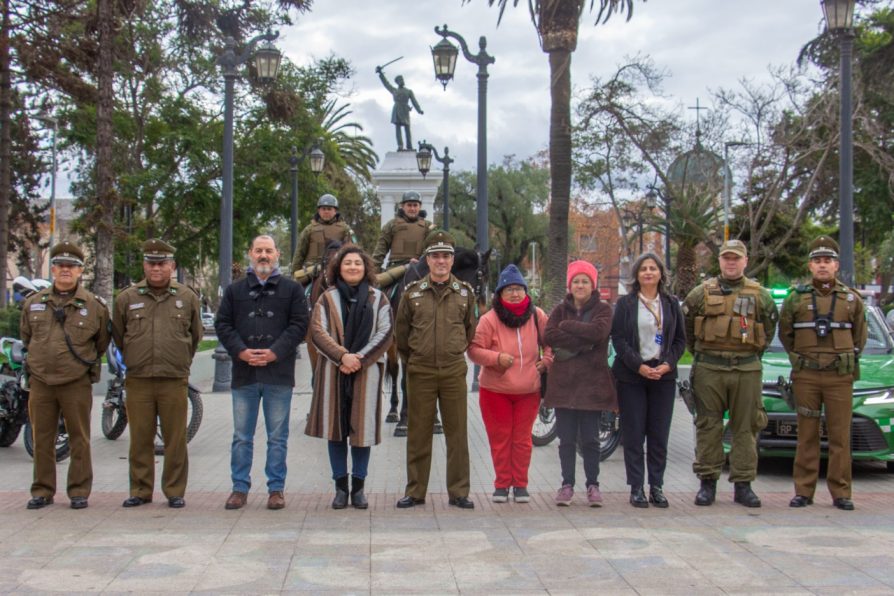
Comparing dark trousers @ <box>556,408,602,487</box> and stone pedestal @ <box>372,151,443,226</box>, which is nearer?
dark trousers @ <box>556,408,602,487</box>

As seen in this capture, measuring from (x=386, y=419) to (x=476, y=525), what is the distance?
5597mm

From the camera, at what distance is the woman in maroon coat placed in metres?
7.70

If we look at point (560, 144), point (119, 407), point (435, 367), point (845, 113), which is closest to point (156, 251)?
point (435, 367)

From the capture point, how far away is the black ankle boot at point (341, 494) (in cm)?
754

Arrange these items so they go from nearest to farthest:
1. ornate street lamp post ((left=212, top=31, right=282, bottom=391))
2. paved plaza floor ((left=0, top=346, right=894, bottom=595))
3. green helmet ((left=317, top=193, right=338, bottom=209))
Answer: paved plaza floor ((left=0, top=346, right=894, bottom=595))
green helmet ((left=317, top=193, right=338, bottom=209))
ornate street lamp post ((left=212, top=31, right=282, bottom=391))

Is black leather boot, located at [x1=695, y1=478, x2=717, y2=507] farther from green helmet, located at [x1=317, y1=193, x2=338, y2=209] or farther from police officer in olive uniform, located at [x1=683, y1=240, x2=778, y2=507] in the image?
green helmet, located at [x1=317, y1=193, x2=338, y2=209]

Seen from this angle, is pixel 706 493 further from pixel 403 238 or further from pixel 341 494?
pixel 403 238

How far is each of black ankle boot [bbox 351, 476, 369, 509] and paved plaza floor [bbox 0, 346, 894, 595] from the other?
10 cm

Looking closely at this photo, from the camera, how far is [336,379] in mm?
7578

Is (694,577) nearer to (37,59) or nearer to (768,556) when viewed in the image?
(768,556)

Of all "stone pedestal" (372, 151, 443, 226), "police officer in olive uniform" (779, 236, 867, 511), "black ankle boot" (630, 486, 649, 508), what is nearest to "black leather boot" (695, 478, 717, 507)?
"black ankle boot" (630, 486, 649, 508)

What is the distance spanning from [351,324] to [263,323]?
638mm

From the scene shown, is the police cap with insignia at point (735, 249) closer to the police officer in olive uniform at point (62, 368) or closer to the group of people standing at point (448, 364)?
the group of people standing at point (448, 364)

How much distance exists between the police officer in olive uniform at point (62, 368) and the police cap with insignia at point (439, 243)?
2.52 meters
